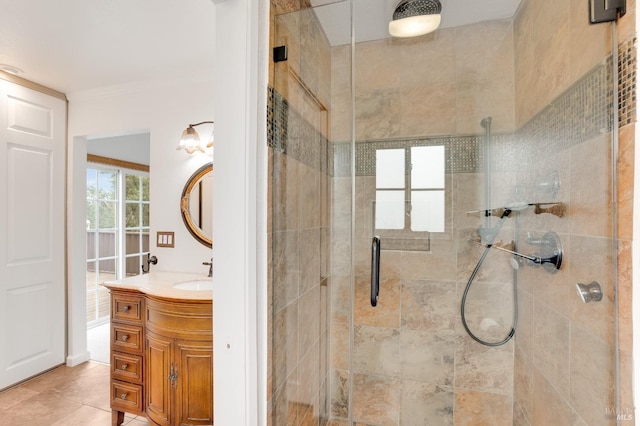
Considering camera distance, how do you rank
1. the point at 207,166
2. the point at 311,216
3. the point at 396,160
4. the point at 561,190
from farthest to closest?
1. the point at 207,166
2. the point at 396,160
3. the point at 311,216
4. the point at 561,190

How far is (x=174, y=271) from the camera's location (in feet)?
8.05

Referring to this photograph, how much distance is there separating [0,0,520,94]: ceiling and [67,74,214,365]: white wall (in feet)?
0.44

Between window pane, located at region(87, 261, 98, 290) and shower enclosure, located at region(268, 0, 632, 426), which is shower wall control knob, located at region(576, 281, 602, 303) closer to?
shower enclosure, located at region(268, 0, 632, 426)

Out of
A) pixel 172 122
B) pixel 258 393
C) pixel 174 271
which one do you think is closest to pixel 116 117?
pixel 172 122

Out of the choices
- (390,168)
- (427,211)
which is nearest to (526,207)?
(427,211)

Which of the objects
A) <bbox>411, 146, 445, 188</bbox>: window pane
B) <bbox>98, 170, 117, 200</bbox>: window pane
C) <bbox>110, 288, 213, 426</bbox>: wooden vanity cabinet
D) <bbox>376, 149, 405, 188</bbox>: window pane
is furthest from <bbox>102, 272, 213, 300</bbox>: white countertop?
<bbox>98, 170, 117, 200</bbox>: window pane

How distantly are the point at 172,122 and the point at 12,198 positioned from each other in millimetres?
1400

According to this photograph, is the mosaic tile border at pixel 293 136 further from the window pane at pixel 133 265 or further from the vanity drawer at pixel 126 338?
the window pane at pixel 133 265

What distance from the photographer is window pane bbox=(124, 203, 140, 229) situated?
4.12 meters

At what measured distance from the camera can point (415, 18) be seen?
167cm

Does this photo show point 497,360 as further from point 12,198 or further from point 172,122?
point 12,198

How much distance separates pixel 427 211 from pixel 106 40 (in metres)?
2.33

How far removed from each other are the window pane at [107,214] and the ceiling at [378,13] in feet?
12.2

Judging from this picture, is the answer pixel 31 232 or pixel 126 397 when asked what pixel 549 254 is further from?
pixel 31 232
